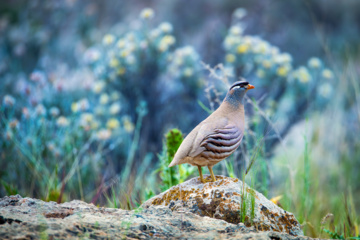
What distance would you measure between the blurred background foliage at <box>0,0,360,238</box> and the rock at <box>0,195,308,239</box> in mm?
546

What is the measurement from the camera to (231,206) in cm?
260

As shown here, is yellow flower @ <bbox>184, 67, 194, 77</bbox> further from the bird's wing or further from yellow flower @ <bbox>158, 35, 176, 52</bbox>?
the bird's wing

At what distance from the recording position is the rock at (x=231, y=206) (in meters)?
2.57

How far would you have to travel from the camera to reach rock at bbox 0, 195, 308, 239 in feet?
6.29

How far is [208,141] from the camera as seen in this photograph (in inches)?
112

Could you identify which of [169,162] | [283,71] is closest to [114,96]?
[283,71]

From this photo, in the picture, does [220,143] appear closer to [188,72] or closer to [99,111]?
[188,72]

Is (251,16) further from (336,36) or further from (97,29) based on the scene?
(97,29)

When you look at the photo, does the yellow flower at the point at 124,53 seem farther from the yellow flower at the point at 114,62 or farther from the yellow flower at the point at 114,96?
the yellow flower at the point at 114,96

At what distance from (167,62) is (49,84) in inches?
83.8

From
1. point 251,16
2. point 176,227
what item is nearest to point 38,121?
point 176,227

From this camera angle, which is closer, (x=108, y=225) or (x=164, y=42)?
(x=108, y=225)

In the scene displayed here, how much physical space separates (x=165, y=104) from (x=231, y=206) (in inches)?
199

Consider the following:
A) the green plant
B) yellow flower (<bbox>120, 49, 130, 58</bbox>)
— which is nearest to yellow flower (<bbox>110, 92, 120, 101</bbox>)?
yellow flower (<bbox>120, 49, 130, 58</bbox>)
